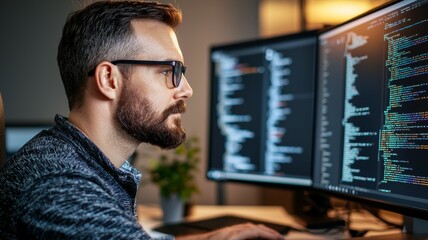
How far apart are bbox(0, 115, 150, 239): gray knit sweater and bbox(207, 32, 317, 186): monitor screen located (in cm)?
73

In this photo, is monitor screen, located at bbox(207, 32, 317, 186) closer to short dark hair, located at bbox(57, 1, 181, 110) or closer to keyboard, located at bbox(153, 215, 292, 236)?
keyboard, located at bbox(153, 215, 292, 236)

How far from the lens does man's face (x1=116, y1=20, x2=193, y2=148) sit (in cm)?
98

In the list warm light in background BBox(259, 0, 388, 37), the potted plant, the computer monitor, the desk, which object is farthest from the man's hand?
the computer monitor

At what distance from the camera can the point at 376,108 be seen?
102cm

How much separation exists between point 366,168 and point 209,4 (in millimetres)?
1185

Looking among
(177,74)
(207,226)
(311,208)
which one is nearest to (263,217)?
(311,208)

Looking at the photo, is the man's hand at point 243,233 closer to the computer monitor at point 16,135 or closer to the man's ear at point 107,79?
the man's ear at point 107,79

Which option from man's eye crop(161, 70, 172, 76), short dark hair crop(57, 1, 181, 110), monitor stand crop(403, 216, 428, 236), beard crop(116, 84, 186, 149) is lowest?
monitor stand crop(403, 216, 428, 236)

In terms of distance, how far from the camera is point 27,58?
1869 mm

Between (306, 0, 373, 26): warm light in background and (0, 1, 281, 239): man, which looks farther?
(306, 0, 373, 26): warm light in background

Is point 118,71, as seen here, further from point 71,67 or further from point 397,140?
point 397,140

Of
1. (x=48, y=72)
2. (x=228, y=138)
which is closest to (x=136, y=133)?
(x=228, y=138)

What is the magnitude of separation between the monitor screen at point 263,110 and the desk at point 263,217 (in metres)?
0.15

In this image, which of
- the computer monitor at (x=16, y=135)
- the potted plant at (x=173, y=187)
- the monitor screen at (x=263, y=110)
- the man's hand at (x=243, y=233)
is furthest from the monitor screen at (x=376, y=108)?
the computer monitor at (x=16, y=135)
